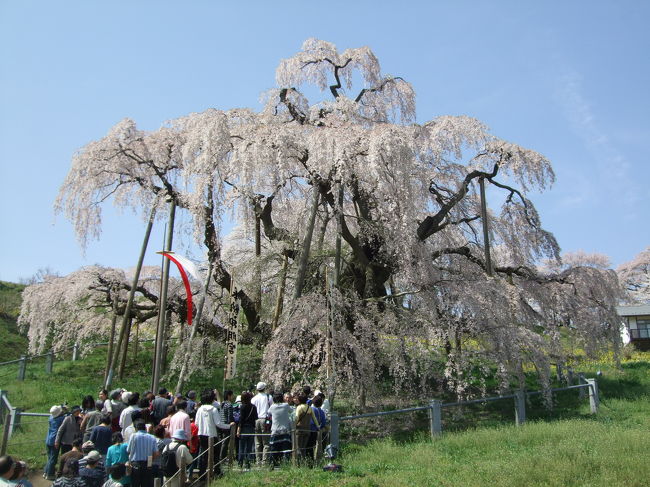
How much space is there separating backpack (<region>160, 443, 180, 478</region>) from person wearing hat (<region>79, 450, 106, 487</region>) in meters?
1.12

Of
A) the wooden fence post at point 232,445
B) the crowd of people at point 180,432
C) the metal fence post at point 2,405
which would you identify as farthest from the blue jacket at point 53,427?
the metal fence post at point 2,405

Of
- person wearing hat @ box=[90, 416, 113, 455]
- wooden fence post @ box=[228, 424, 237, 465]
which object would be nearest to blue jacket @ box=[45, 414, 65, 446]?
person wearing hat @ box=[90, 416, 113, 455]

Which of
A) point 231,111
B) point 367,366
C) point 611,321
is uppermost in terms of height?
point 231,111

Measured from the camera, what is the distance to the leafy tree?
12891 mm

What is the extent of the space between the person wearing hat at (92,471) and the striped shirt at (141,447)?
455 mm

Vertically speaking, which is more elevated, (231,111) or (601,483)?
(231,111)

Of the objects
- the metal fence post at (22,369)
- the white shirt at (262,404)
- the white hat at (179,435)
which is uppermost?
the metal fence post at (22,369)

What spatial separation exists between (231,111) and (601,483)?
1240 centimetres

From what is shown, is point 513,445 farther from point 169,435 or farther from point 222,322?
point 222,322

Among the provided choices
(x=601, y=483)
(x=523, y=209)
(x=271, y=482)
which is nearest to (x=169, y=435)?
(x=271, y=482)

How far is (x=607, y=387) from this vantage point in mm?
17234

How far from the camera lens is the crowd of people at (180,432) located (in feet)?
24.0

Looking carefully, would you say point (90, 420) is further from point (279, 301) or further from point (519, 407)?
point (519, 407)

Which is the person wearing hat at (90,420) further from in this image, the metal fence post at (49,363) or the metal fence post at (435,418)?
the metal fence post at (49,363)
